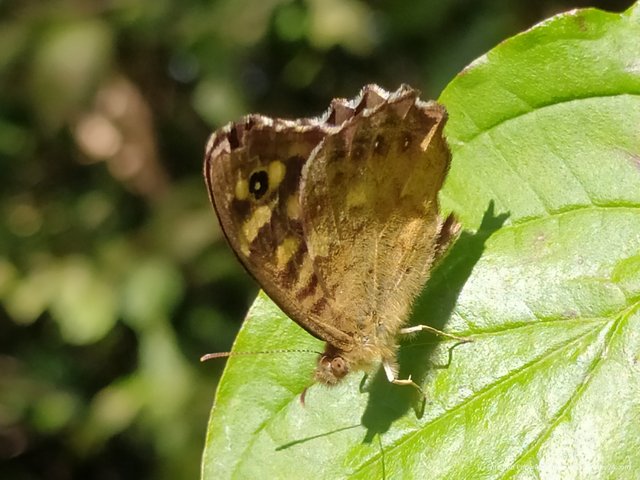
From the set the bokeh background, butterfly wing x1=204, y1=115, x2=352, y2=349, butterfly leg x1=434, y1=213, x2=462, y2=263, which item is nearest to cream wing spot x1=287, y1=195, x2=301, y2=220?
butterfly wing x1=204, y1=115, x2=352, y2=349

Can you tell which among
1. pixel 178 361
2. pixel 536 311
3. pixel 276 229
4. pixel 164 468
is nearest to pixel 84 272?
pixel 178 361

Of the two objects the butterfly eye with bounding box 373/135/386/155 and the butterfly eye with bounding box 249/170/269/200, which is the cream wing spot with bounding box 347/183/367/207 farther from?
the butterfly eye with bounding box 249/170/269/200

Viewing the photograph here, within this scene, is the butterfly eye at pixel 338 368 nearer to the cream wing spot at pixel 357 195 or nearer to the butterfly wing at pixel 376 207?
the butterfly wing at pixel 376 207

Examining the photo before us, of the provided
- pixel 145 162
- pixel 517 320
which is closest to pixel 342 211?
pixel 517 320

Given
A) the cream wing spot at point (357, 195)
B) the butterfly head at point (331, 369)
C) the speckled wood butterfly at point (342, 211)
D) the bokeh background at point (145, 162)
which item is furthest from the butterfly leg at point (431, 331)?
the bokeh background at point (145, 162)

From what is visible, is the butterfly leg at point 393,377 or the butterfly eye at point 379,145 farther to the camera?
the butterfly eye at point 379,145

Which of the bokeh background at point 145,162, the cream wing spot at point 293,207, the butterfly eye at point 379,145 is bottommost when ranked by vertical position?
the bokeh background at point 145,162
